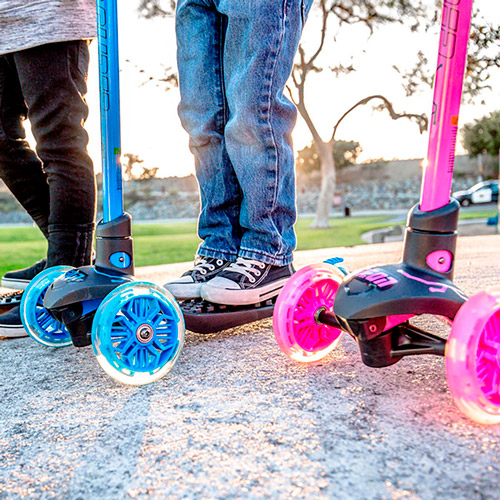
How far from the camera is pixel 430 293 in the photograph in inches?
28.2

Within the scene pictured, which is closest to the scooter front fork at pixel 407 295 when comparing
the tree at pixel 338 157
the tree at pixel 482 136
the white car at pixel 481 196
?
the white car at pixel 481 196

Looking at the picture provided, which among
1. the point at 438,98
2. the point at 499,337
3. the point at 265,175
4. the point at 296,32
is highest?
the point at 296,32

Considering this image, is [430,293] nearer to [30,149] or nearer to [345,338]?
[345,338]

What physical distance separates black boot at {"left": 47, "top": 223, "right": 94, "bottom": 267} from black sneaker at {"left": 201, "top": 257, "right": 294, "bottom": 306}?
468 millimetres

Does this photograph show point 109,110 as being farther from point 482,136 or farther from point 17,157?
point 482,136

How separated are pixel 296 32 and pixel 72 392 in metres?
0.92

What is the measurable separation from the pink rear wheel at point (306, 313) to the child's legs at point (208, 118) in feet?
1.31

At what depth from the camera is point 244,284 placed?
119cm

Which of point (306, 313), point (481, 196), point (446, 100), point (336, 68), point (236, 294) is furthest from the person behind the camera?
point (481, 196)

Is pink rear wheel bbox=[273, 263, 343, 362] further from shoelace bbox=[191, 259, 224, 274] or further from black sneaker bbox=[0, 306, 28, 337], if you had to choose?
black sneaker bbox=[0, 306, 28, 337]

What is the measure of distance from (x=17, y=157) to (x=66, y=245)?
0.43 metres

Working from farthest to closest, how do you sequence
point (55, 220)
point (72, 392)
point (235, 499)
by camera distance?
point (55, 220), point (72, 392), point (235, 499)

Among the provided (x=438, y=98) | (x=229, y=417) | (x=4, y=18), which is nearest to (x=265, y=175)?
(x=438, y=98)

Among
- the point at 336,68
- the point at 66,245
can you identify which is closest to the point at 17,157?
the point at 66,245
